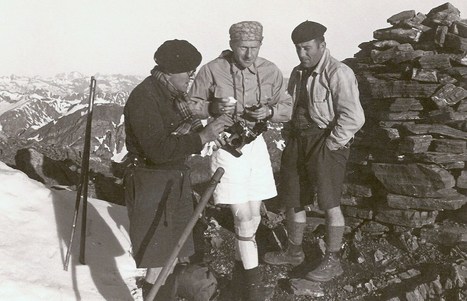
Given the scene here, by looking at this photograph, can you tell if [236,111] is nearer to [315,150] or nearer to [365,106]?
[315,150]

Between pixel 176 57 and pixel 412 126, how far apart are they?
4.64 meters

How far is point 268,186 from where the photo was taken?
5914 mm

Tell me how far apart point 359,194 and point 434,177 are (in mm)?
1276

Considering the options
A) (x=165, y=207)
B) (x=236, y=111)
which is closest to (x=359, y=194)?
(x=236, y=111)

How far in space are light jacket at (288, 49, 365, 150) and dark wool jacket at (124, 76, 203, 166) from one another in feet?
7.48

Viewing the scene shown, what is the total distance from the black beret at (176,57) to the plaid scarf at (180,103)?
0.09m

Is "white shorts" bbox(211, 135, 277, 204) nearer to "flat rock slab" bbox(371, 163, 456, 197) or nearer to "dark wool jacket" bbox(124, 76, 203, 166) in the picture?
"dark wool jacket" bbox(124, 76, 203, 166)

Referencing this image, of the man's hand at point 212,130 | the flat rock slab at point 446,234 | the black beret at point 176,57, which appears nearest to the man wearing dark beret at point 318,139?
the flat rock slab at point 446,234

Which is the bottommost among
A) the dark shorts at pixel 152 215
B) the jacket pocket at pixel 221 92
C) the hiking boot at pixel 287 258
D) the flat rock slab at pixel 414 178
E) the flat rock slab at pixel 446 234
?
the hiking boot at pixel 287 258

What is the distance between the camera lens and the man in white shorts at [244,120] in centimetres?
559

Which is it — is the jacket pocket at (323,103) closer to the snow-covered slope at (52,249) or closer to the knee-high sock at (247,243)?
the knee-high sock at (247,243)

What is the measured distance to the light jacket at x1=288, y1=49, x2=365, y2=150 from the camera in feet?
19.3

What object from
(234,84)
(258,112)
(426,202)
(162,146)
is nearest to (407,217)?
(426,202)

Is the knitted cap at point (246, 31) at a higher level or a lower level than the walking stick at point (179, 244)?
higher
